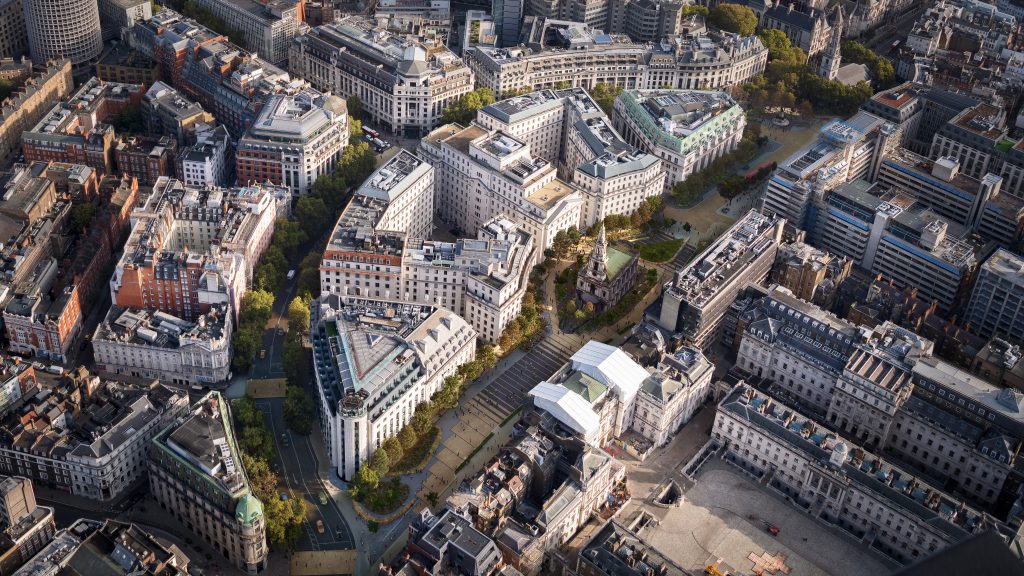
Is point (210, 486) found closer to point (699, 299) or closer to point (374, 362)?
point (374, 362)

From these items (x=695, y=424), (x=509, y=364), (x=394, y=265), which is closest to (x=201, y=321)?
(x=394, y=265)

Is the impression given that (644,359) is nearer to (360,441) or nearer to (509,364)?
(509,364)

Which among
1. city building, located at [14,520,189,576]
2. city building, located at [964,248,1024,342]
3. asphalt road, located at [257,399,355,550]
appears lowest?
asphalt road, located at [257,399,355,550]

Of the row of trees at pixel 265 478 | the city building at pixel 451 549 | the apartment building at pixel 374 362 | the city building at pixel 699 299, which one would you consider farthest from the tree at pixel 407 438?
the city building at pixel 699 299

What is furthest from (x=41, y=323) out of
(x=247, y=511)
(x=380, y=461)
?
(x=380, y=461)

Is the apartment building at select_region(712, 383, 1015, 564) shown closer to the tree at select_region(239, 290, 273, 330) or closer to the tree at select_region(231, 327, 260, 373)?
the tree at select_region(231, 327, 260, 373)

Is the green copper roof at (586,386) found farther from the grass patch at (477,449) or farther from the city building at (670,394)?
the grass patch at (477,449)

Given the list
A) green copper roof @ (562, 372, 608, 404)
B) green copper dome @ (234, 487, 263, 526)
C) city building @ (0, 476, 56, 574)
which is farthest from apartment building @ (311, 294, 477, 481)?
city building @ (0, 476, 56, 574)
